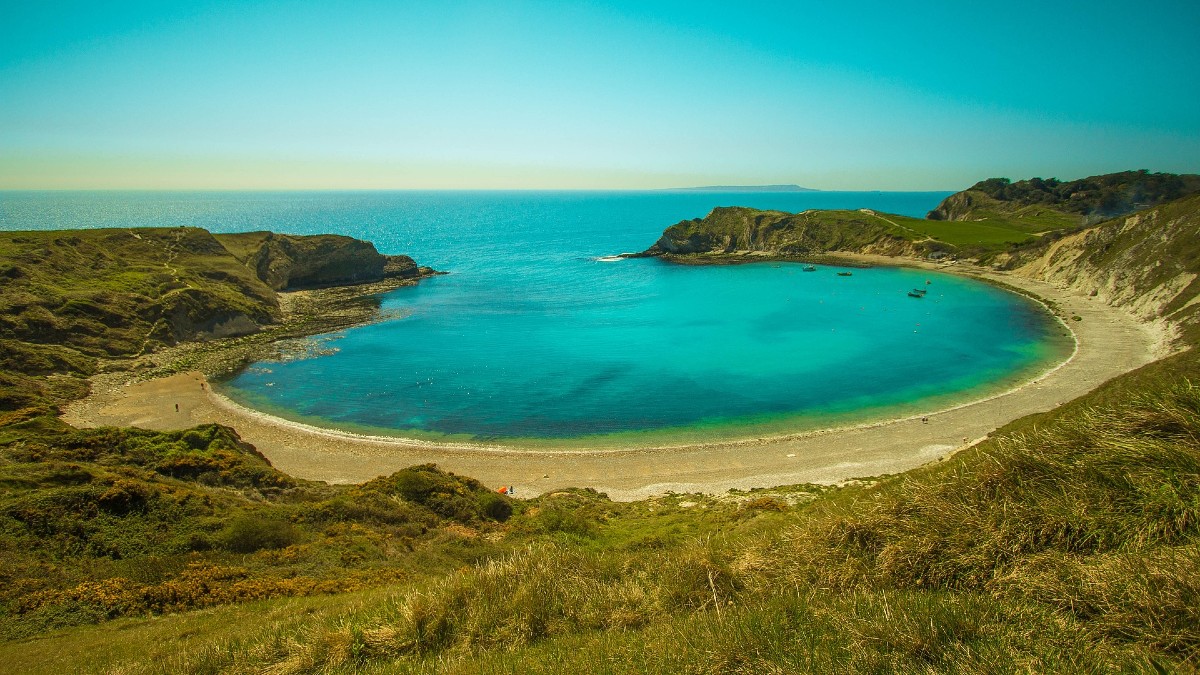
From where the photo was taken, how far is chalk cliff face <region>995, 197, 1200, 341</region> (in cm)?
5157

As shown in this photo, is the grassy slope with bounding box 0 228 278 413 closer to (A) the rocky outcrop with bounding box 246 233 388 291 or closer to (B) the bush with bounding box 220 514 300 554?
(A) the rocky outcrop with bounding box 246 233 388 291

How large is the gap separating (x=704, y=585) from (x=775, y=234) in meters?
120

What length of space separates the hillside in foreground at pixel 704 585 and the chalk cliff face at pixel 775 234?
110650 millimetres

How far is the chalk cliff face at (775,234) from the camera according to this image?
113m

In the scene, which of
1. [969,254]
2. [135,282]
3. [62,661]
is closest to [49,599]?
[62,661]

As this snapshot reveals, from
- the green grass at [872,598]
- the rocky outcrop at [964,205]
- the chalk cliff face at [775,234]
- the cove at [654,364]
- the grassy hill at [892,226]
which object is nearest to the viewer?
the green grass at [872,598]

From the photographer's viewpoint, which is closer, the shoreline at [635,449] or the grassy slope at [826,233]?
the shoreline at [635,449]

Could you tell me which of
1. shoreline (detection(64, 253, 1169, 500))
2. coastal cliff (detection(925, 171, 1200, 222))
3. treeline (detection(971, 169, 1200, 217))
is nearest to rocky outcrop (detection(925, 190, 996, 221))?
coastal cliff (detection(925, 171, 1200, 222))

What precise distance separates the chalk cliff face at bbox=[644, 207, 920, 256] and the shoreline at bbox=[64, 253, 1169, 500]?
74.3 meters

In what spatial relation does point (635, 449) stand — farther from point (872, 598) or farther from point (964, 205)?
point (964, 205)

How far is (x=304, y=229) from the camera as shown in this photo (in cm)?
18838

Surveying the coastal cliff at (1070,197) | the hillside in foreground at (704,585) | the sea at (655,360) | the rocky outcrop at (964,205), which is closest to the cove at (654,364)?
the sea at (655,360)

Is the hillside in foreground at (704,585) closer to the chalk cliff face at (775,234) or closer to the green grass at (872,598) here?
the green grass at (872,598)

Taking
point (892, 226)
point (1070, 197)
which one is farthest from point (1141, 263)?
point (1070, 197)
